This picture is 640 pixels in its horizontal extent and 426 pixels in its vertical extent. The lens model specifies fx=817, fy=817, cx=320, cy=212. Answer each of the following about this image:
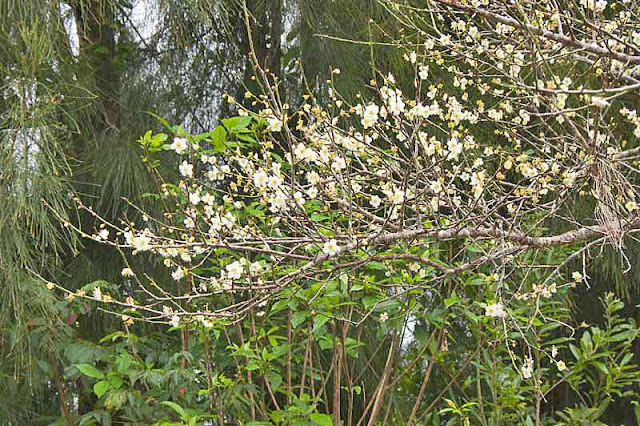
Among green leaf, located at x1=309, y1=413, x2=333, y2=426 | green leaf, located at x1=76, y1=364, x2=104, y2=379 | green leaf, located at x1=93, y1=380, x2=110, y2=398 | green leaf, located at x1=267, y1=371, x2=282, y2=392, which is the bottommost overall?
green leaf, located at x1=309, y1=413, x2=333, y2=426

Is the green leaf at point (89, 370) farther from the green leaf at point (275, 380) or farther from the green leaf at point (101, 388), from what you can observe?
the green leaf at point (275, 380)

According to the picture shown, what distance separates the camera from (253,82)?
2.25 metres

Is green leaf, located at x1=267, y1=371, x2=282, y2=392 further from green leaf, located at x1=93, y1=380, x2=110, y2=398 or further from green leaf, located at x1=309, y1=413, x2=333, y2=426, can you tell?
green leaf, located at x1=93, y1=380, x2=110, y2=398

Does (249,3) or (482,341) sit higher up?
(249,3)

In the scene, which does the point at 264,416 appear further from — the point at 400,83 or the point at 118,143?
the point at 400,83

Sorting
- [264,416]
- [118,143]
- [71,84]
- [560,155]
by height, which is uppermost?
[71,84]

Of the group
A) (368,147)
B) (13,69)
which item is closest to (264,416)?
(368,147)

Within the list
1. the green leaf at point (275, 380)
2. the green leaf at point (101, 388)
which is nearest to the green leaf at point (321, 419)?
the green leaf at point (275, 380)

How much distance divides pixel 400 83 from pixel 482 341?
78 cm

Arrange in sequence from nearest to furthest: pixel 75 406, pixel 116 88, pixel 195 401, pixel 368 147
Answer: pixel 368 147
pixel 195 401
pixel 75 406
pixel 116 88

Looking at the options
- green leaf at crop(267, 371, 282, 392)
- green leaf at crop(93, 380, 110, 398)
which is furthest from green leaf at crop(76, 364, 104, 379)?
green leaf at crop(267, 371, 282, 392)

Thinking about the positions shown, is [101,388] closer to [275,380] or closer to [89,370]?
[89,370]

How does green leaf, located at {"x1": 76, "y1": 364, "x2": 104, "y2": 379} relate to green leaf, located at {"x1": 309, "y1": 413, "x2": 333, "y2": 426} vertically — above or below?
above

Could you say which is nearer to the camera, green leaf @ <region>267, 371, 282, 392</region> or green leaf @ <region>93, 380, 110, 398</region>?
green leaf @ <region>93, 380, 110, 398</region>
